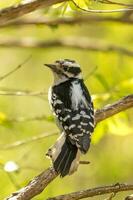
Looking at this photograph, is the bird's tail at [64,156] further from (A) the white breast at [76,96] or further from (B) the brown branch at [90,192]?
(B) the brown branch at [90,192]

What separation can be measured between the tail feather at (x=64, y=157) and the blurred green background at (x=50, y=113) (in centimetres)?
76

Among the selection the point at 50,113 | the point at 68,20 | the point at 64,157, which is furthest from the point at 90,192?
the point at 50,113

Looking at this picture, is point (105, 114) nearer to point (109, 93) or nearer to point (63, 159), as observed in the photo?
point (63, 159)

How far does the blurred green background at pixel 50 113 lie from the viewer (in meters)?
6.17

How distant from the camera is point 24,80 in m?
9.49

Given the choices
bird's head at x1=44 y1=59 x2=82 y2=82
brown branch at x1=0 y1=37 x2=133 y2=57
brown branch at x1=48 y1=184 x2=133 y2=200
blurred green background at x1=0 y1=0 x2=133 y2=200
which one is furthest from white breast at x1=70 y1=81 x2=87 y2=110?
brown branch at x1=0 y1=37 x2=133 y2=57

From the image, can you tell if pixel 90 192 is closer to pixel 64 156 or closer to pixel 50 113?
pixel 64 156

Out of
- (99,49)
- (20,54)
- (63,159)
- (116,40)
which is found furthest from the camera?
(20,54)

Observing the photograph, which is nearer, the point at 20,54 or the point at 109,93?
the point at 109,93

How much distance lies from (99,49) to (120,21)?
2.06ft

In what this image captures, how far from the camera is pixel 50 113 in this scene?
7773mm

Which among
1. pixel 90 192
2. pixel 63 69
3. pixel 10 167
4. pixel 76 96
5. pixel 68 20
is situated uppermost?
pixel 68 20

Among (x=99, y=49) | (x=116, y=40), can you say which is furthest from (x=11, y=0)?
(x=116, y=40)

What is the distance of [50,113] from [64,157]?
10.9 ft
